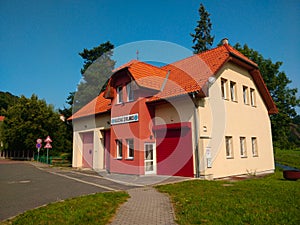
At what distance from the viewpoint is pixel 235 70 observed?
54.5 ft

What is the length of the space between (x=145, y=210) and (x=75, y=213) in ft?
5.90

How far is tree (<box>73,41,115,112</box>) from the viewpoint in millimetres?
31609

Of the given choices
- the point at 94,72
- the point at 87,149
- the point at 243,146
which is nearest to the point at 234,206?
the point at 243,146

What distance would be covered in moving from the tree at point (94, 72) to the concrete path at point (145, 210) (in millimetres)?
22976

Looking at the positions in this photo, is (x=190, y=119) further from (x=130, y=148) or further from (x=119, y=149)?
(x=119, y=149)

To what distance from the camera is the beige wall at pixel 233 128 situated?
13352 millimetres

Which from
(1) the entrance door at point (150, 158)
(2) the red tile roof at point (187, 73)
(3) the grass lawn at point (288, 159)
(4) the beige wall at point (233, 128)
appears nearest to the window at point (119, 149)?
(1) the entrance door at point (150, 158)

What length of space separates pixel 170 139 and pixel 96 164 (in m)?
7.78

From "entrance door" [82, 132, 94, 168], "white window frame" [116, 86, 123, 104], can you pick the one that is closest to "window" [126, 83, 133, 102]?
"white window frame" [116, 86, 123, 104]

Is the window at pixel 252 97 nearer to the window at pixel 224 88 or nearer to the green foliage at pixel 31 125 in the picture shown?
the window at pixel 224 88

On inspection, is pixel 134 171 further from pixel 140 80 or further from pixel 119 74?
pixel 119 74

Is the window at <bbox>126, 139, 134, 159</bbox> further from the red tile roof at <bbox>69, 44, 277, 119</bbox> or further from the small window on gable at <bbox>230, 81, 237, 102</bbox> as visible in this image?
the small window on gable at <bbox>230, 81, 237, 102</bbox>

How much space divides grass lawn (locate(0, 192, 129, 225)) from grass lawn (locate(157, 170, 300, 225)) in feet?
5.91

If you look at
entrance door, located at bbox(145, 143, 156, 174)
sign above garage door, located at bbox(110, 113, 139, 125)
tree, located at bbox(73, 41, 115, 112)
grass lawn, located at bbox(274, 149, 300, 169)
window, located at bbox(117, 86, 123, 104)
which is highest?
tree, located at bbox(73, 41, 115, 112)
